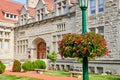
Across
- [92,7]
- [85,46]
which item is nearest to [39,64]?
[92,7]

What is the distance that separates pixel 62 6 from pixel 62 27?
2223 millimetres

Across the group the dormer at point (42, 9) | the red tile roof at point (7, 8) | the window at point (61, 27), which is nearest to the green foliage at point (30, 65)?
the window at point (61, 27)

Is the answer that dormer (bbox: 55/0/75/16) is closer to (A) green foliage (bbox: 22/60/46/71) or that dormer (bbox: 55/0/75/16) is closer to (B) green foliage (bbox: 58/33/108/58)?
(A) green foliage (bbox: 22/60/46/71)

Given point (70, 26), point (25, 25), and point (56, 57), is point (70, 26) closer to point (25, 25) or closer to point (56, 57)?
point (56, 57)

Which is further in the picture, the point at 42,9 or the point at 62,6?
the point at 42,9

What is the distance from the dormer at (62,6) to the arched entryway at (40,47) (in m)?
4.63

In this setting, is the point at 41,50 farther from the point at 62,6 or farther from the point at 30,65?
the point at 62,6

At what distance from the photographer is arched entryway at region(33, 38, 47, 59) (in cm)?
2838

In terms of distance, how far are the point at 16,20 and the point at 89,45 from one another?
2571cm

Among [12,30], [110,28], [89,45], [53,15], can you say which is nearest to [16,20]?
[12,30]

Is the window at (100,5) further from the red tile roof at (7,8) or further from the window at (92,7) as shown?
the red tile roof at (7,8)

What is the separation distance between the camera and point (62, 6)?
80.7 feet

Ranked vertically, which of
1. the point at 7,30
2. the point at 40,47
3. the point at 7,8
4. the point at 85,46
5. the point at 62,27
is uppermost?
the point at 7,8

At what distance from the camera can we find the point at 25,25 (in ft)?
98.0
